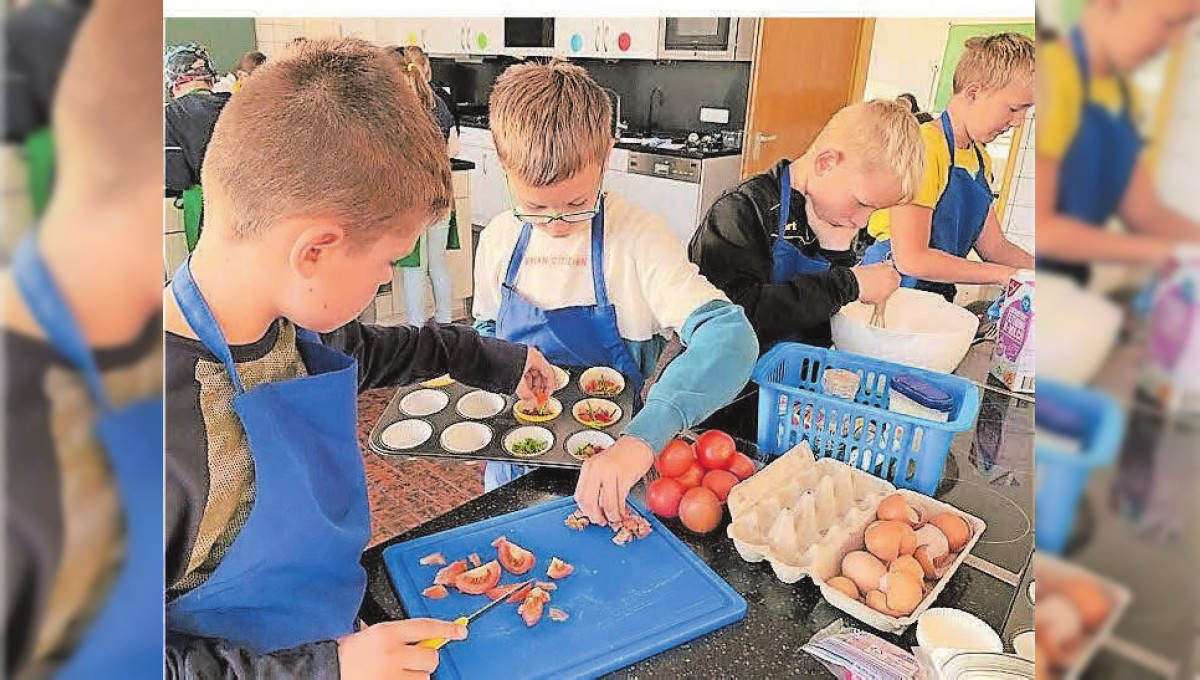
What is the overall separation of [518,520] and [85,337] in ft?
2.74

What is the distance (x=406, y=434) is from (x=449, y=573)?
0.39m

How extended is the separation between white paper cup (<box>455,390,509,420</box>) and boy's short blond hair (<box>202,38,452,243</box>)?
656 millimetres

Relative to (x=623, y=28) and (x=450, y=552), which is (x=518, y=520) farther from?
(x=623, y=28)

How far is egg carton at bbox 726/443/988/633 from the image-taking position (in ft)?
2.59

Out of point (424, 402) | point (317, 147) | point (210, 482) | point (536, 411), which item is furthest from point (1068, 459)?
point (424, 402)

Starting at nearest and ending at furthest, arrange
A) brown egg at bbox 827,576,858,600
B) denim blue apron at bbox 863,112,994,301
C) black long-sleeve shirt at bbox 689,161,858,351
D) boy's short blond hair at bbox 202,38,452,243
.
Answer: boy's short blond hair at bbox 202,38,452,243 < brown egg at bbox 827,576,858,600 < black long-sleeve shirt at bbox 689,161,858,351 < denim blue apron at bbox 863,112,994,301

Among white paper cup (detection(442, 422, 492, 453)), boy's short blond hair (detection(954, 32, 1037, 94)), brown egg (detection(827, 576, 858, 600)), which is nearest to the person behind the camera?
brown egg (detection(827, 576, 858, 600))

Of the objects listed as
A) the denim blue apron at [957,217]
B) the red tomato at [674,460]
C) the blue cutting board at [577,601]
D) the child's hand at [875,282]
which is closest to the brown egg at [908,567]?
the blue cutting board at [577,601]

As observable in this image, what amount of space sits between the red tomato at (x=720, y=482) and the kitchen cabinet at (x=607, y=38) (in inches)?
116

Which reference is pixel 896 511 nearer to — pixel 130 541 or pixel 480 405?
pixel 480 405

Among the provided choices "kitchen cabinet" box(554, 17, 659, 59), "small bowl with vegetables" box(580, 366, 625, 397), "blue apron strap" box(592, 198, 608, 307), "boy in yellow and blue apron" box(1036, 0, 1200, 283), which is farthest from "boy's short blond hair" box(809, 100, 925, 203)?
"kitchen cabinet" box(554, 17, 659, 59)

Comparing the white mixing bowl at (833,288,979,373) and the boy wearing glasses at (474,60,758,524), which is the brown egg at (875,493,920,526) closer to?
the boy wearing glasses at (474,60,758,524)

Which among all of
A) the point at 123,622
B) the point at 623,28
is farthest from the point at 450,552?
the point at 623,28

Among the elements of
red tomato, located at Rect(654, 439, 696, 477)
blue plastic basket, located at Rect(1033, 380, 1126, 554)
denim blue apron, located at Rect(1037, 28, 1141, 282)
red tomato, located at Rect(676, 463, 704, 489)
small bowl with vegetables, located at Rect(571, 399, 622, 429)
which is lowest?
small bowl with vegetables, located at Rect(571, 399, 622, 429)
